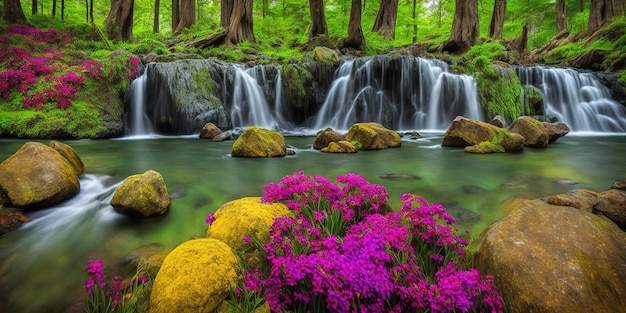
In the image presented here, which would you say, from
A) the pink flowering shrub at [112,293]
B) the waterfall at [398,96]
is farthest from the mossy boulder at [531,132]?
the pink flowering shrub at [112,293]

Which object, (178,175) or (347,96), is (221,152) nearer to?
(178,175)

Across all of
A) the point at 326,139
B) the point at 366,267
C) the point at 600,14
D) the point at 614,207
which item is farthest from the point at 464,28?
the point at 366,267

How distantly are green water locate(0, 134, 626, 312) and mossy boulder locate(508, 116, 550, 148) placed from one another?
1.31ft

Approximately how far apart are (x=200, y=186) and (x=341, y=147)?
450 cm

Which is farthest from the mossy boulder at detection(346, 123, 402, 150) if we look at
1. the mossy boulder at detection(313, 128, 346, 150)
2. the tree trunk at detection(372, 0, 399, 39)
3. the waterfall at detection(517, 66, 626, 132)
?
the tree trunk at detection(372, 0, 399, 39)

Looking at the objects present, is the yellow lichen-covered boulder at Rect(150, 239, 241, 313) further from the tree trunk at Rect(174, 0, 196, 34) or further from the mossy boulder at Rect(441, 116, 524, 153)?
the tree trunk at Rect(174, 0, 196, 34)

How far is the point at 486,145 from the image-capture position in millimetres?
8656

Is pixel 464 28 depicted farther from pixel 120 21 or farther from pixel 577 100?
pixel 120 21

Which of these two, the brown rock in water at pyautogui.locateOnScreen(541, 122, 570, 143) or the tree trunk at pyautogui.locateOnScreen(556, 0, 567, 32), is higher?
the tree trunk at pyautogui.locateOnScreen(556, 0, 567, 32)

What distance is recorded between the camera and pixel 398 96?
1666cm

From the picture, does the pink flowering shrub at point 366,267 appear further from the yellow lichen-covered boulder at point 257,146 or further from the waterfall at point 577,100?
the waterfall at point 577,100

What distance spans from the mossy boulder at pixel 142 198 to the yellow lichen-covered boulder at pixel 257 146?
394 cm

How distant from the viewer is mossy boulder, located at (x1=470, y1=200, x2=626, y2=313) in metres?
2.20

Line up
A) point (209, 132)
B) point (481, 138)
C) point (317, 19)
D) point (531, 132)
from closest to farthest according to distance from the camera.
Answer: point (481, 138) < point (531, 132) < point (209, 132) < point (317, 19)
